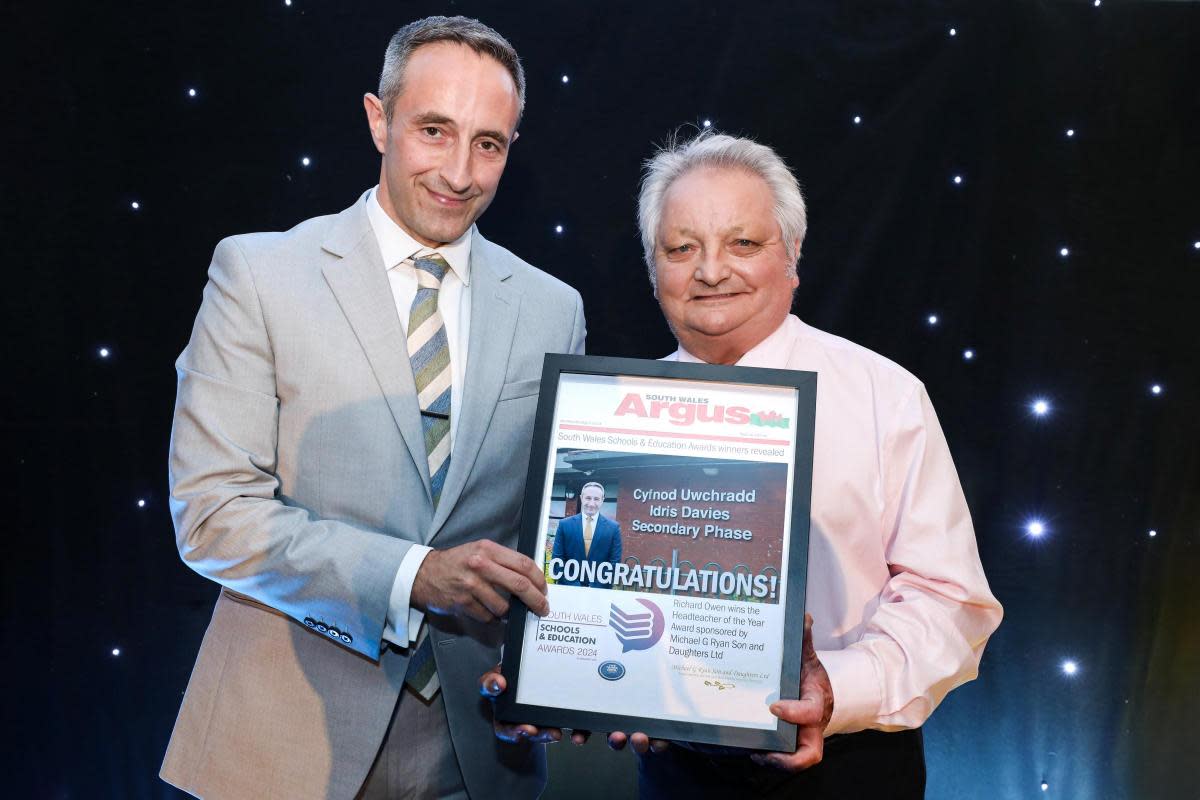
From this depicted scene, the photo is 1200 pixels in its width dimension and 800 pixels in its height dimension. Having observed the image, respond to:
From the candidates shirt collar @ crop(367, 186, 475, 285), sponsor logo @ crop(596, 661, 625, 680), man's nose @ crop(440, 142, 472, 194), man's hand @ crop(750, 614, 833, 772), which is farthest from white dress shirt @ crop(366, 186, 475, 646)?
man's hand @ crop(750, 614, 833, 772)

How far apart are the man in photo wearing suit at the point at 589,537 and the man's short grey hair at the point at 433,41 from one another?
909 millimetres

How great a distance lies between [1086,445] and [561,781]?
1.98 m

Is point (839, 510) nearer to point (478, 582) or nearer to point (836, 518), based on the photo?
point (836, 518)

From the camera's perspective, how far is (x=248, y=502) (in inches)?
63.8

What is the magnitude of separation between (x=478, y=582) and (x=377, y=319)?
0.55m

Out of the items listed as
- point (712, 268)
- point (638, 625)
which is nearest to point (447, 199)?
point (712, 268)

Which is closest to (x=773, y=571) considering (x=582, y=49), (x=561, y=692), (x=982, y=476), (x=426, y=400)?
(x=561, y=692)

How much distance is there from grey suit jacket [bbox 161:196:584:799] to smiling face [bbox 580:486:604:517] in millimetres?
291

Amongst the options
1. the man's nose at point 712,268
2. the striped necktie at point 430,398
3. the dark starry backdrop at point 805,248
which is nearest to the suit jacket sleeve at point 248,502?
the striped necktie at point 430,398

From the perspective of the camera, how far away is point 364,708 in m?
1.63

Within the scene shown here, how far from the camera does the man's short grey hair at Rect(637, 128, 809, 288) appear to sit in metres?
1.85

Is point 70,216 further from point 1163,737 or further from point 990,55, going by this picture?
point 1163,737

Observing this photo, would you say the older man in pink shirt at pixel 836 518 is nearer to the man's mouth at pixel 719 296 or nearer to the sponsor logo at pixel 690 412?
Answer: the man's mouth at pixel 719 296

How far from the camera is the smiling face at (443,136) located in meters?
1.82
